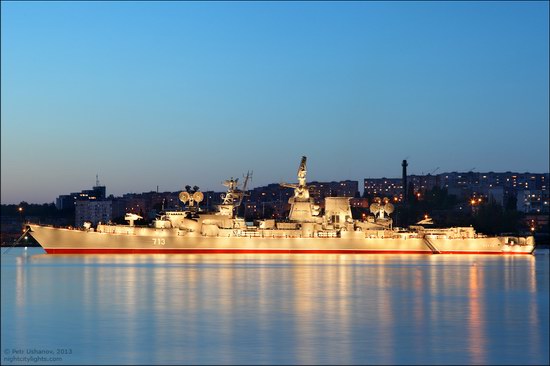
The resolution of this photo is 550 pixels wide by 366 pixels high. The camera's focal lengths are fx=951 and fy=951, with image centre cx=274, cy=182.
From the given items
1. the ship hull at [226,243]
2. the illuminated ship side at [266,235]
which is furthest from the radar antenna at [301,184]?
the ship hull at [226,243]

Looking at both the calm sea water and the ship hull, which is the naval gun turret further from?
the calm sea water

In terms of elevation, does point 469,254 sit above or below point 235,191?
below

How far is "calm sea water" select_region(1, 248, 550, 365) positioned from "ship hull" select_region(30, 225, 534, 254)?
26.4 meters

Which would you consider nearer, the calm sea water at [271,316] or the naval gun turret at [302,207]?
the calm sea water at [271,316]

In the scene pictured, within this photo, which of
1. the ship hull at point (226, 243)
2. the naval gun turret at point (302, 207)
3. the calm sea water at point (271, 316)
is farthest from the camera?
the naval gun turret at point (302, 207)

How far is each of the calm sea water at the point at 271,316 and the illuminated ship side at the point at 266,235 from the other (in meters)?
26.9

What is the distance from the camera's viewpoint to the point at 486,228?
193000 millimetres

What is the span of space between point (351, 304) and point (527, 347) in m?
17.0

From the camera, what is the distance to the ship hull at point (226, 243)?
345 ft

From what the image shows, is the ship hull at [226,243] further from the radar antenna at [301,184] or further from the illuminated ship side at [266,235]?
the radar antenna at [301,184]

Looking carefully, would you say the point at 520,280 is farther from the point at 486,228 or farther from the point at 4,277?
the point at 486,228

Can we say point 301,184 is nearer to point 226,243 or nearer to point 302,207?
point 302,207

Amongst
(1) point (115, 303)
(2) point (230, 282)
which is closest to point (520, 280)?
(2) point (230, 282)

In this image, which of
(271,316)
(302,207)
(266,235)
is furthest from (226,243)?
(271,316)
